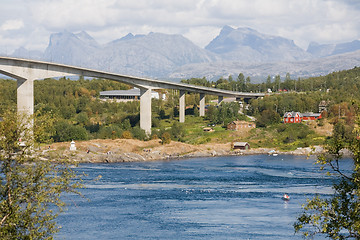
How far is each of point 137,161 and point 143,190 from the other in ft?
77.1

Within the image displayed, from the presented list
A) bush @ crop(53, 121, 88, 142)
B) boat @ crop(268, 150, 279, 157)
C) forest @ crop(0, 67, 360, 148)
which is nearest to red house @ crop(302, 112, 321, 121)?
forest @ crop(0, 67, 360, 148)

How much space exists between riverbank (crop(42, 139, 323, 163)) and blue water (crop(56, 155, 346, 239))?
5.07 metres

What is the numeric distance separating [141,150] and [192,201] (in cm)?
3360

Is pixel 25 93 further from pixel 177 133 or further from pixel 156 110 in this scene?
pixel 156 110

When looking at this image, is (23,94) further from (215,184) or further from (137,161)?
(215,184)

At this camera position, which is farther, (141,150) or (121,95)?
(121,95)

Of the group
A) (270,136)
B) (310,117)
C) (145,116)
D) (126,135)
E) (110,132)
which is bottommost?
(270,136)

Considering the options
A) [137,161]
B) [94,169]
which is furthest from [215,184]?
[137,161]

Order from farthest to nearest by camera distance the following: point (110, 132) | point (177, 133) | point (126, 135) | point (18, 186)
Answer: point (177, 133) → point (110, 132) → point (126, 135) → point (18, 186)

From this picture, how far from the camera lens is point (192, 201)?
4550cm

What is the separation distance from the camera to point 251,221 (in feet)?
124

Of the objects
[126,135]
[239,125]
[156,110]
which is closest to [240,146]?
[239,125]

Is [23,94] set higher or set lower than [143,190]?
higher

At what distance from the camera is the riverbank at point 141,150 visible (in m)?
72.8
